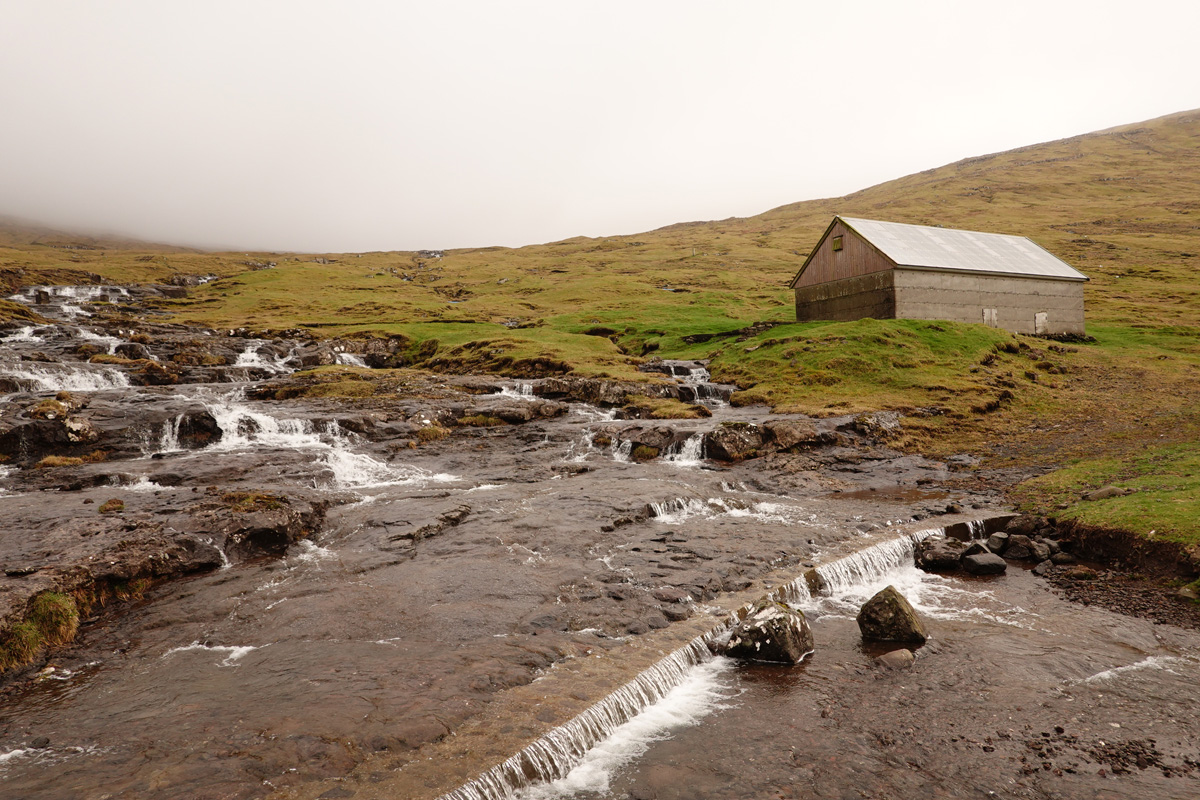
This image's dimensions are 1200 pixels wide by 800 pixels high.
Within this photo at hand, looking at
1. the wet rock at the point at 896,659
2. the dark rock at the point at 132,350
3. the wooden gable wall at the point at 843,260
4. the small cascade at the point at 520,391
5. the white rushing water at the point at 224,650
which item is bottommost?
the wet rock at the point at 896,659

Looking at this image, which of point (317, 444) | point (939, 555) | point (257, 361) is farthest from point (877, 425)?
point (257, 361)

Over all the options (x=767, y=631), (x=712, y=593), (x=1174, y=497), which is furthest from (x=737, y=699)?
(x=1174, y=497)

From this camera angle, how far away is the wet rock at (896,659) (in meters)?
12.5

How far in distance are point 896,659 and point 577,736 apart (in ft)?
22.5

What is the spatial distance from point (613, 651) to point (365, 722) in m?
4.76

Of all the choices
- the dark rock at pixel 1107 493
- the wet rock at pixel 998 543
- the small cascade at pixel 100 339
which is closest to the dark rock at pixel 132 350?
the small cascade at pixel 100 339

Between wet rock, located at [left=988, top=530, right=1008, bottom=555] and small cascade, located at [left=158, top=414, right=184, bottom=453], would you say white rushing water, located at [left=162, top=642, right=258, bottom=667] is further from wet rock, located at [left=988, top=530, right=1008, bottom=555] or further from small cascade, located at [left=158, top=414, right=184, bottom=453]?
small cascade, located at [left=158, top=414, right=184, bottom=453]

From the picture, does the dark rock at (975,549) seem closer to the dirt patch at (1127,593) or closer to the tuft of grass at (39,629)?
the dirt patch at (1127,593)

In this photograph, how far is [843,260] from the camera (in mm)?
57906

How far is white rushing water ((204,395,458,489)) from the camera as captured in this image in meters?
27.8

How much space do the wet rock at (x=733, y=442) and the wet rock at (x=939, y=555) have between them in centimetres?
1261

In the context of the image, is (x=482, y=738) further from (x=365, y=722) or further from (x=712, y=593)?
(x=712, y=593)

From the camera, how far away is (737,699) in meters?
11.4

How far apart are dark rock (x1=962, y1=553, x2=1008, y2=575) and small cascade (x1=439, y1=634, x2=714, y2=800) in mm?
9715
